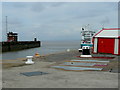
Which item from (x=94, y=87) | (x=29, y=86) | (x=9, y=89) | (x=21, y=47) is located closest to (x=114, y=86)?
(x=94, y=87)

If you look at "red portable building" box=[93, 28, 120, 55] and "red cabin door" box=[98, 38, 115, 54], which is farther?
"red cabin door" box=[98, 38, 115, 54]

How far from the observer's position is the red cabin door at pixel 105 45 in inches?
920

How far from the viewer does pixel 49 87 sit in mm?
7207

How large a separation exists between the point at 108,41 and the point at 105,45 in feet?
2.20

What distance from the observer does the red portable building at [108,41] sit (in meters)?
23.0

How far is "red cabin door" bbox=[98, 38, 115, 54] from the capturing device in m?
23.4

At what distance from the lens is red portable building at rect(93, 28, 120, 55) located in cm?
2297

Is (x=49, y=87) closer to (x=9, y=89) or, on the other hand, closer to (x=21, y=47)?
(x=9, y=89)

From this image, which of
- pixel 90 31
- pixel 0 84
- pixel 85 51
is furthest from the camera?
pixel 90 31

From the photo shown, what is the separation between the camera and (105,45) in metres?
23.9

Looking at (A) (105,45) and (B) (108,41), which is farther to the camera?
(A) (105,45)

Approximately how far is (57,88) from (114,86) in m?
2.30

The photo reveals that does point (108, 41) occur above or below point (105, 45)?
above

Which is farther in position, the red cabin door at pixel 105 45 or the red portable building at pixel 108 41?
the red cabin door at pixel 105 45
